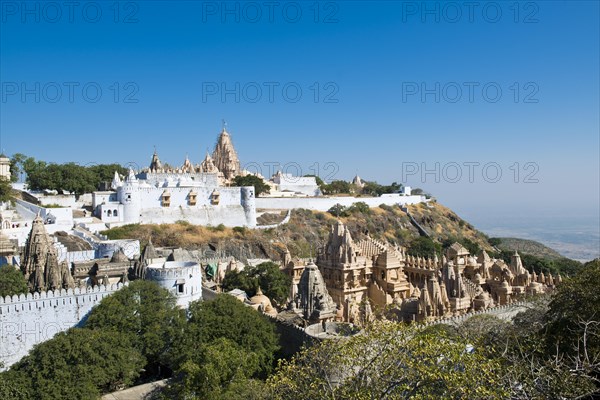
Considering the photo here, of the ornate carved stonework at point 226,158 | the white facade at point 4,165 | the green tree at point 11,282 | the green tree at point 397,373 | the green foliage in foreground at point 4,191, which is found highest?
the ornate carved stonework at point 226,158

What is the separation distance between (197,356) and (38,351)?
722 cm

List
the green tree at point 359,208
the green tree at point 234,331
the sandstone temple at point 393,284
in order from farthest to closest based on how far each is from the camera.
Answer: the green tree at point 359,208 → the sandstone temple at point 393,284 → the green tree at point 234,331

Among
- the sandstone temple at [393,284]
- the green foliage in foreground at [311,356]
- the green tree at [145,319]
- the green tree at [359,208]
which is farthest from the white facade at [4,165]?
the green tree at [359,208]

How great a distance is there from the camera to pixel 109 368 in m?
23.3

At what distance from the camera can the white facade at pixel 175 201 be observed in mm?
63406

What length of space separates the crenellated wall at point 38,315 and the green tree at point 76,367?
4.61 feet

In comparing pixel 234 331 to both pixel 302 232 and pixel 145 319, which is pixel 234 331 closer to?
pixel 145 319

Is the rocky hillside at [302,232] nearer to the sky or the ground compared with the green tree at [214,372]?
nearer to the sky

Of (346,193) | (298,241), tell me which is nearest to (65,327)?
(298,241)

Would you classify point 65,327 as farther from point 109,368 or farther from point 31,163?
point 31,163

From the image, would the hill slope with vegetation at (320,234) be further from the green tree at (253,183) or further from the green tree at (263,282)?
the green tree at (253,183)

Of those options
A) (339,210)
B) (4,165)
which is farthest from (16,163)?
(339,210)

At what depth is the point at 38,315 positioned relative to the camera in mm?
26469

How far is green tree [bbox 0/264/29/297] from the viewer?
27422 mm
